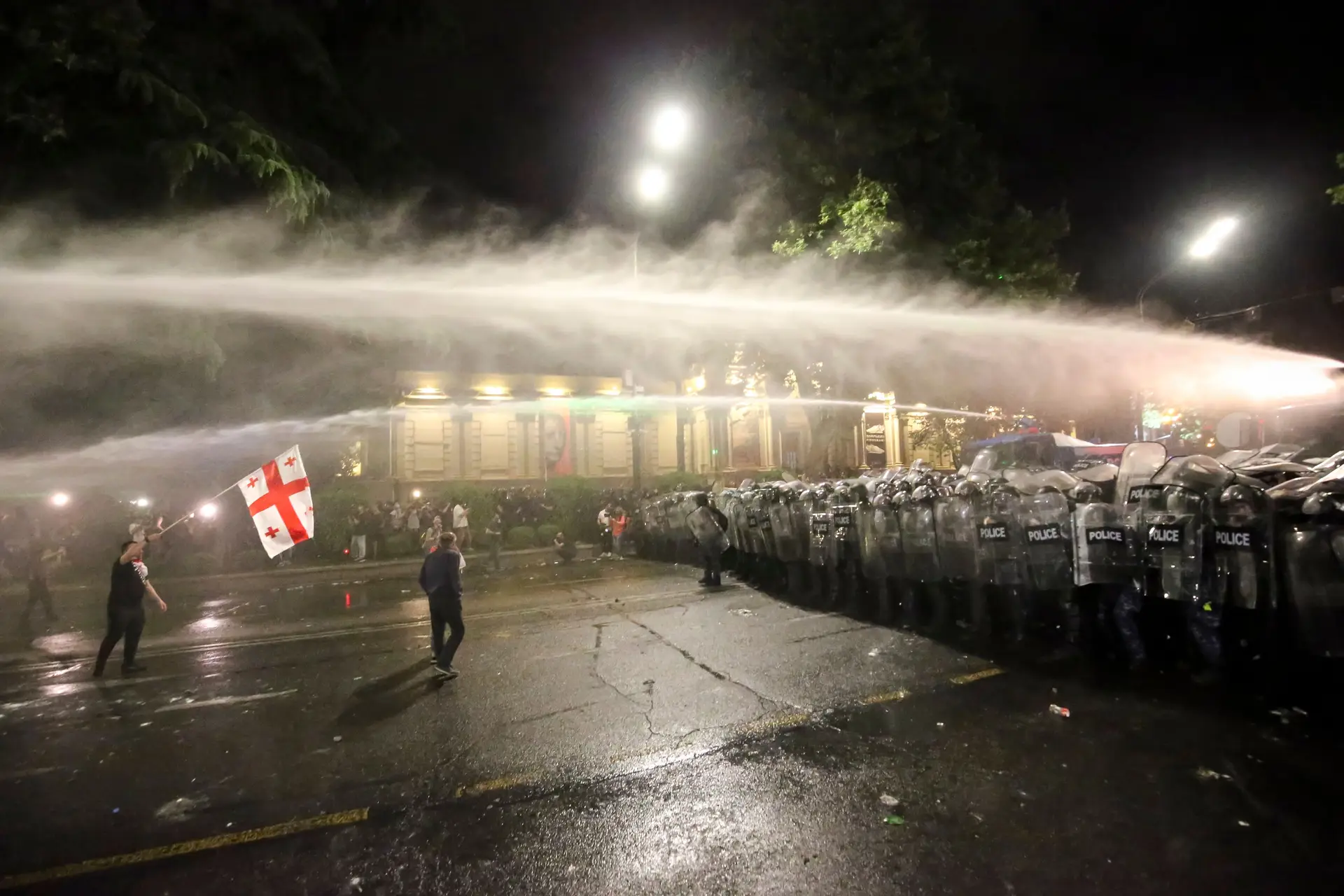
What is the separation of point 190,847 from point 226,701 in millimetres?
2899

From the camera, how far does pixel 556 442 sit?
3117 centimetres

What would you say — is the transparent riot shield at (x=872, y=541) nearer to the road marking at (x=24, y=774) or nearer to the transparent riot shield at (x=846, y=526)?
the transparent riot shield at (x=846, y=526)

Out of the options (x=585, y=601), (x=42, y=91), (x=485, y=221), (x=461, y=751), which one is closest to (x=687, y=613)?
(x=585, y=601)

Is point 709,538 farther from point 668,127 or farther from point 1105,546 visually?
point 668,127

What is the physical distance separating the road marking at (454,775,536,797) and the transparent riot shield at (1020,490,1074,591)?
4.81m

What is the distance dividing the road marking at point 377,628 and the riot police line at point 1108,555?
7.11 feet

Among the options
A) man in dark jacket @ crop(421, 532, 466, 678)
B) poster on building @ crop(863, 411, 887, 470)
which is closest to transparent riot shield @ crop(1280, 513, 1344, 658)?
man in dark jacket @ crop(421, 532, 466, 678)

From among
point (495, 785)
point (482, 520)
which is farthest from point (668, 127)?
point (482, 520)

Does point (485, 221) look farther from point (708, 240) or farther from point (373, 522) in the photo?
point (373, 522)

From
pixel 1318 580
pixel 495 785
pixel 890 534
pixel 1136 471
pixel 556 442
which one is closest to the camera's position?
pixel 495 785

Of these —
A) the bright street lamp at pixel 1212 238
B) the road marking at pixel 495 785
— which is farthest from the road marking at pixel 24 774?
the bright street lamp at pixel 1212 238

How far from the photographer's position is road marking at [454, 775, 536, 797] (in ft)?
13.6

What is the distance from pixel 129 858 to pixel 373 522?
15365mm

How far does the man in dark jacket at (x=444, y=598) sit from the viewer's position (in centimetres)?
657
